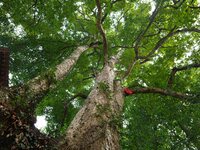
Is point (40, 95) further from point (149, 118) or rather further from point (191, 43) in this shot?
point (191, 43)

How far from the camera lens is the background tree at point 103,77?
13.1 feet

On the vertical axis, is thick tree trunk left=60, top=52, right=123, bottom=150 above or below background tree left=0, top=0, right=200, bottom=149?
below

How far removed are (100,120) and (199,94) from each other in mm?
3940

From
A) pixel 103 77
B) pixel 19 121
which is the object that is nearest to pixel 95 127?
pixel 19 121

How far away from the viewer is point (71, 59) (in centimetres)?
847

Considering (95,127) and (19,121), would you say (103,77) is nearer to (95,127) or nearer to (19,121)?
(95,127)

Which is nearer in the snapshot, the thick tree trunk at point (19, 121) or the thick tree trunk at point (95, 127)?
the thick tree trunk at point (19, 121)

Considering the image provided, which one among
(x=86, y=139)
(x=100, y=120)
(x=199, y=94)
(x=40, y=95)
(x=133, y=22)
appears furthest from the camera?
(x=133, y=22)

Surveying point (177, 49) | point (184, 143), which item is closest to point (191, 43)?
point (177, 49)

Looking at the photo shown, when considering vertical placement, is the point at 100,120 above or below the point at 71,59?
below

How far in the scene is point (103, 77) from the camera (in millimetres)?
7230

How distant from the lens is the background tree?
13.1 ft

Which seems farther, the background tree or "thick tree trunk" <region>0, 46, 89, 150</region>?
the background tree

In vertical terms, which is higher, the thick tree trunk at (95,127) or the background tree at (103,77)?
the background tree at (103,77)
